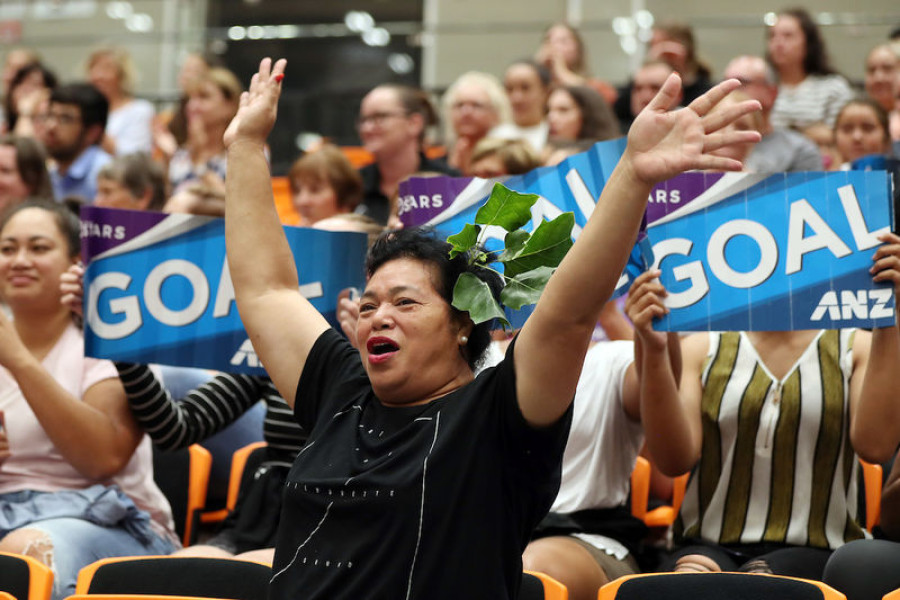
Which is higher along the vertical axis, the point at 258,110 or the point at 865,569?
the point at 258,110

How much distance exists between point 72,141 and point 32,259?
2887 millimetres

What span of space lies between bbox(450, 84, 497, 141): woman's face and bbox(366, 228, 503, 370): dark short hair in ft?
11.4

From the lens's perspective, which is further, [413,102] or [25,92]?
[25,92]

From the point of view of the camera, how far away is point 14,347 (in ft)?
10.3

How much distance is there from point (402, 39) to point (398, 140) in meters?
3.51

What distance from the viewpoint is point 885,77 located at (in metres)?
6.06

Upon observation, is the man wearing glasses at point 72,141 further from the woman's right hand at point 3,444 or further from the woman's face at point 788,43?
the woman's face at point 788,43

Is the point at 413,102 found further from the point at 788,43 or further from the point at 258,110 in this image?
the point at 258,110

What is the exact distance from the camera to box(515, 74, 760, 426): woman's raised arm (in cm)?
176

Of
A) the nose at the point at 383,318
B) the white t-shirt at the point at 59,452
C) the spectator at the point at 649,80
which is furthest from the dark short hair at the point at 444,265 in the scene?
the spectator at the point at 649,80

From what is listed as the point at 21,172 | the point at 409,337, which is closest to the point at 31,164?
the point at 21,172

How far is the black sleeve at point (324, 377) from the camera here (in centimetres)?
225

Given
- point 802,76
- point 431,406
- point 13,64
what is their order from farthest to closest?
1. point 13,64
2. point 802,76
3. point 431,406

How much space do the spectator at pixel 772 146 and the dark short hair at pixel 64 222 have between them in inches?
112
